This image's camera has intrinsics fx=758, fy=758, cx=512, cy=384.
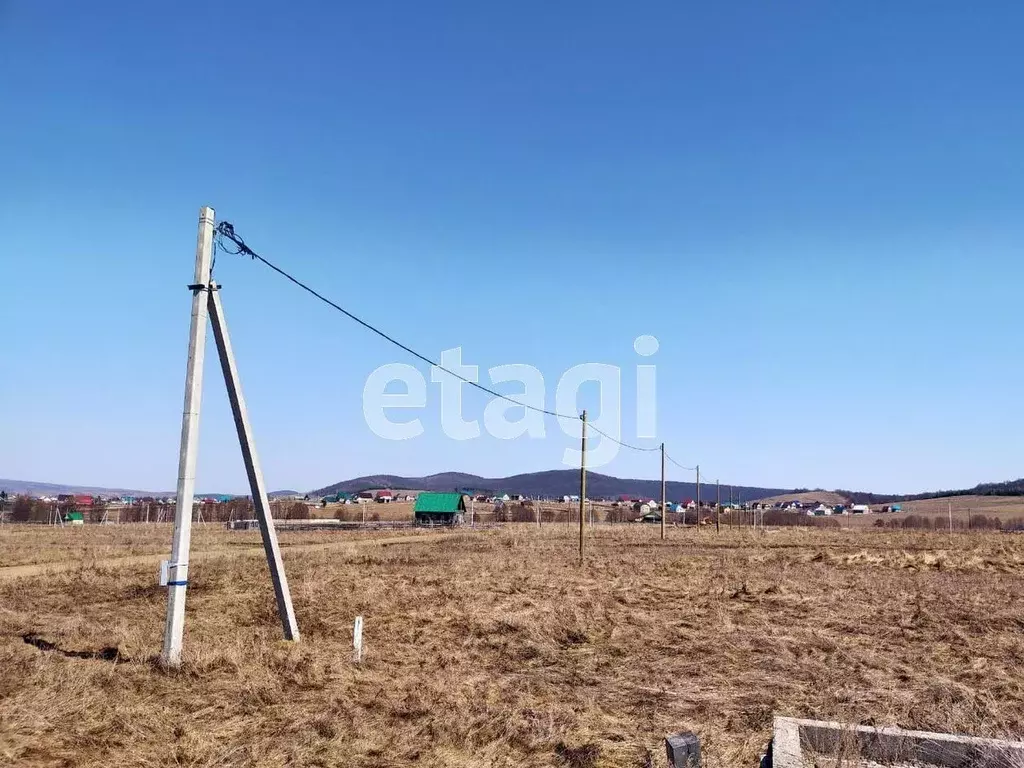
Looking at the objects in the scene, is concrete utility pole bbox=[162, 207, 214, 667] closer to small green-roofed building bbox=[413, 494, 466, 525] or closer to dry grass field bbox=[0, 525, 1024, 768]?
dry grass field bbox=[0, 525, 1024, 768]

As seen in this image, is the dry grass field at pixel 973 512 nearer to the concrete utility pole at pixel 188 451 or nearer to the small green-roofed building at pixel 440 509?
the small green-roofed building at pixel 440 509

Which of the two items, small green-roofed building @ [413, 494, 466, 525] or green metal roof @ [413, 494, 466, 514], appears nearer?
small green-roofed building @ [413, 494, 466, 525]

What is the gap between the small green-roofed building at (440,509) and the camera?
81125 millimetres

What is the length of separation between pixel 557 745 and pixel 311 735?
224 centimetres

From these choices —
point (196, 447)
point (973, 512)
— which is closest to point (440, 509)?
point (196, 447)

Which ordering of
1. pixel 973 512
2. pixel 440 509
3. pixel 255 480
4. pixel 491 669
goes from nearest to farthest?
pixel 491 669, pixel 255 480, pixel 440 509, pixel 973 512

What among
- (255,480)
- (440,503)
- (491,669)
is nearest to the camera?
(491,669)

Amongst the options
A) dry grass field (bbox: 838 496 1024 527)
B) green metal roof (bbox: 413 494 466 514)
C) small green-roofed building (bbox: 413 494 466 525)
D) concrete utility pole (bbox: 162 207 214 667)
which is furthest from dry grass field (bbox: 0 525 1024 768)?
dry grass field (bbox: 838 496 1024 527)

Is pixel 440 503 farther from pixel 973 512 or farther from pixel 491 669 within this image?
pixel 491 669

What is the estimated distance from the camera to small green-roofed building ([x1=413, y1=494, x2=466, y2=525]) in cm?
8112

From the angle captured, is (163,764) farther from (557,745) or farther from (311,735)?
(557,745)

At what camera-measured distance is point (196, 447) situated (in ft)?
33.9

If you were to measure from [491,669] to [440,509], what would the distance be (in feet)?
243

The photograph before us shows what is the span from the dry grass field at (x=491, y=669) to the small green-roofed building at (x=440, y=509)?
62.2 metres
